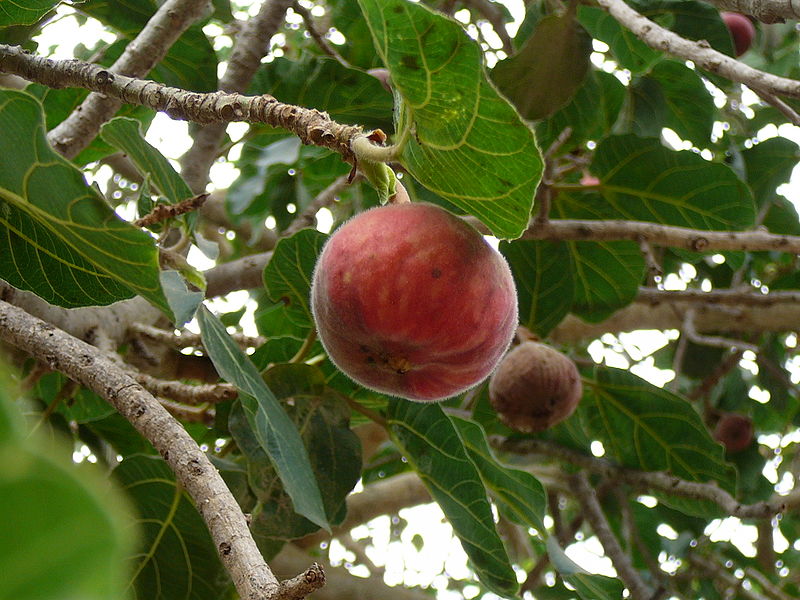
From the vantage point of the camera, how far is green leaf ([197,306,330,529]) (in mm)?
969

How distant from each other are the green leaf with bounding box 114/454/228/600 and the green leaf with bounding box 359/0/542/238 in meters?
0.74

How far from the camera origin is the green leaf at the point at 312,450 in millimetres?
1277

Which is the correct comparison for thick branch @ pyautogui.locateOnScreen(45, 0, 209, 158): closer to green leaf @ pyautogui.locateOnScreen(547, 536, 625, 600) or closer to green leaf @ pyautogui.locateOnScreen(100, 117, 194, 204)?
green leaf @ pyautogui.locateOnScreen(100, 117, 194, 204)

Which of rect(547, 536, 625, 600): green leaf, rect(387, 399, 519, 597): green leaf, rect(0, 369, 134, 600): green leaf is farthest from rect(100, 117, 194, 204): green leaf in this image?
rect(0, 369, 134, 600): green leaf

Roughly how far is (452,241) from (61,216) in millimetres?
367

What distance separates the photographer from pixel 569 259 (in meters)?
1.81

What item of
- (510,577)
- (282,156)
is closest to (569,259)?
(282,156)

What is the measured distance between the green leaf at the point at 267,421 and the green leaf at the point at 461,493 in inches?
9.0

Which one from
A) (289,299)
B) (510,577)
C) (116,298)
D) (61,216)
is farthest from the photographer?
(289,299)

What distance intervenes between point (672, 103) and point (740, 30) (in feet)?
1.61

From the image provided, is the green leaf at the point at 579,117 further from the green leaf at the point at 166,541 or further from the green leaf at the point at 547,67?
the green leaf at the point at 166,541

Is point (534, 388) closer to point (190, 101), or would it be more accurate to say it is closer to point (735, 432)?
point (190, 101)

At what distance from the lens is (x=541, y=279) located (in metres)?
1.83

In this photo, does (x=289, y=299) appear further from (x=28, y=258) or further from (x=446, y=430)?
(x=28, y=258)
